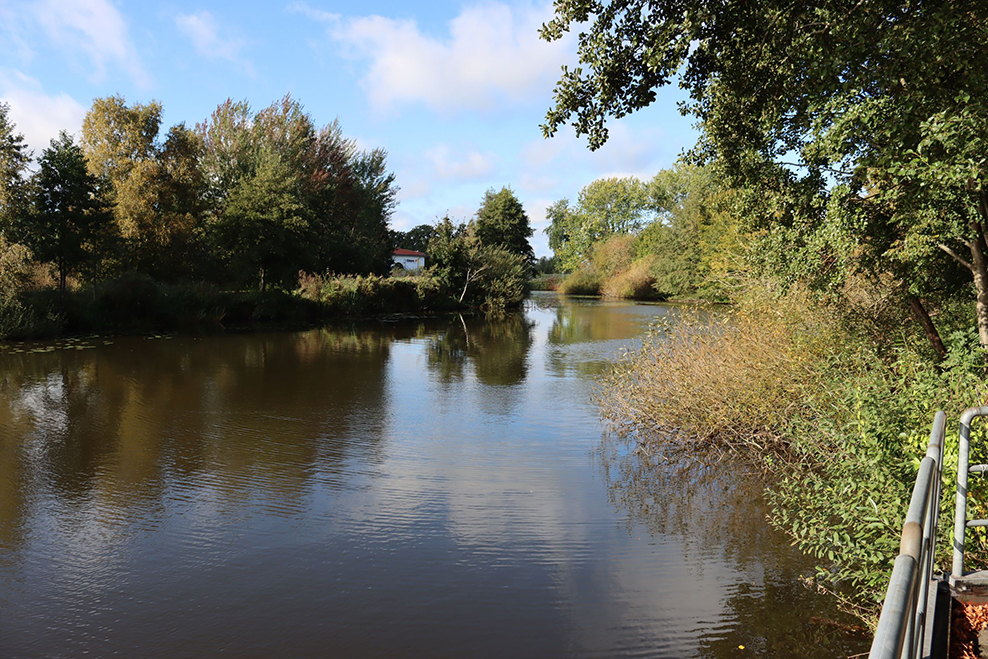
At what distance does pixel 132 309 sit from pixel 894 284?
25.5 m

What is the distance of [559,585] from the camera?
6129 mm

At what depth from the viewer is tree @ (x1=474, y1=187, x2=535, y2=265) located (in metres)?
66.4

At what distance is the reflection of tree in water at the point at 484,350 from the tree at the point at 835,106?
8901mm

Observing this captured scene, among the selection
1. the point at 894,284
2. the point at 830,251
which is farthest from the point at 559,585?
the point at 894,284

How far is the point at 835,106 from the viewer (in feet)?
23.0

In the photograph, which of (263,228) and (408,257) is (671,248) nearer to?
(263,228)

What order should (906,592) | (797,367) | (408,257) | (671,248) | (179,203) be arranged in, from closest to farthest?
1. (906,592)
2. (797,367)
3. (179,203)
4. (671,248)
5. (408,257)

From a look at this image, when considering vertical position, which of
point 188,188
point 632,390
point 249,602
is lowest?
point 249,602

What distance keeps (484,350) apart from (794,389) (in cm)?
1588

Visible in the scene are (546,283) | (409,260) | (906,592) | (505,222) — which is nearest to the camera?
(906,592)

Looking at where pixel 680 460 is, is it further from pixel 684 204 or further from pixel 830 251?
pixel 684 204

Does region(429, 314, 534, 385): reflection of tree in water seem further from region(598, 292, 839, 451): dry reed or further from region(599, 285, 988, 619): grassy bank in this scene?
region(599, 285, 988, 619): grassy bank

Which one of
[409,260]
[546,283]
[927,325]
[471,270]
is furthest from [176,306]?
[546,283]

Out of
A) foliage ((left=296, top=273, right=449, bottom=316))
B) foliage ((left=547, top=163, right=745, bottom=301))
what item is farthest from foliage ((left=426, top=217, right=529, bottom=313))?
foliage ((left=547, top=163, right=745, bottom=301))
